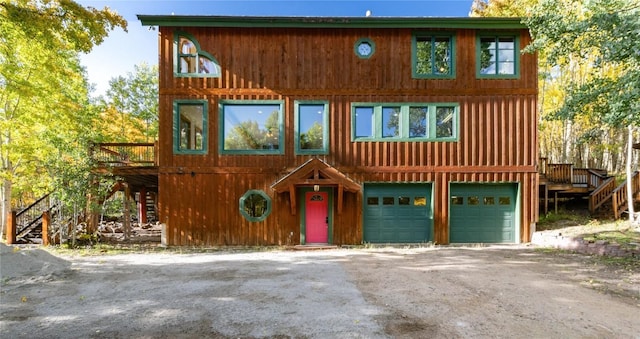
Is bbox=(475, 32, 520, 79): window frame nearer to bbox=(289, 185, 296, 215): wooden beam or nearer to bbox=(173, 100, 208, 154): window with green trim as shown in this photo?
bbox=(289, 185, 296, 215): wooden beam

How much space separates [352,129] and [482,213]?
5.78m

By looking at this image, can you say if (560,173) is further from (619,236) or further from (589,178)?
(619,236)

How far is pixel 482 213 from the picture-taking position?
1100 centimetres

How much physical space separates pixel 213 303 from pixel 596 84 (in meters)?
11.6

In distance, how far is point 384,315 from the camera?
4.57m

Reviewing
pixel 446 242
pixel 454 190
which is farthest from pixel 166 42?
pixel 446 242

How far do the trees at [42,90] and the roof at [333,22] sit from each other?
1.82 metres

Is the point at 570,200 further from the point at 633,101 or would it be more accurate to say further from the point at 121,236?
the point at 121,236

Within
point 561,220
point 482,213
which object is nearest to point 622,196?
point 561,220

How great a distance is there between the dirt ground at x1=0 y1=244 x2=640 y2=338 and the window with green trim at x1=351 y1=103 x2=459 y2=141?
14.4 ft

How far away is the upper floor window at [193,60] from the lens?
10664mm

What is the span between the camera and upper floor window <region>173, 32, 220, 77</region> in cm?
1066

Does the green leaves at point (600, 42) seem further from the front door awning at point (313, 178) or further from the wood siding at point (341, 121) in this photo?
the front door awning at point (313, 178)

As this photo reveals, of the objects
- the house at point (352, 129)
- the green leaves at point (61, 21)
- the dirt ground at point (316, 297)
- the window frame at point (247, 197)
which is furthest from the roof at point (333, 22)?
the dirt ground at point (316, 297)
